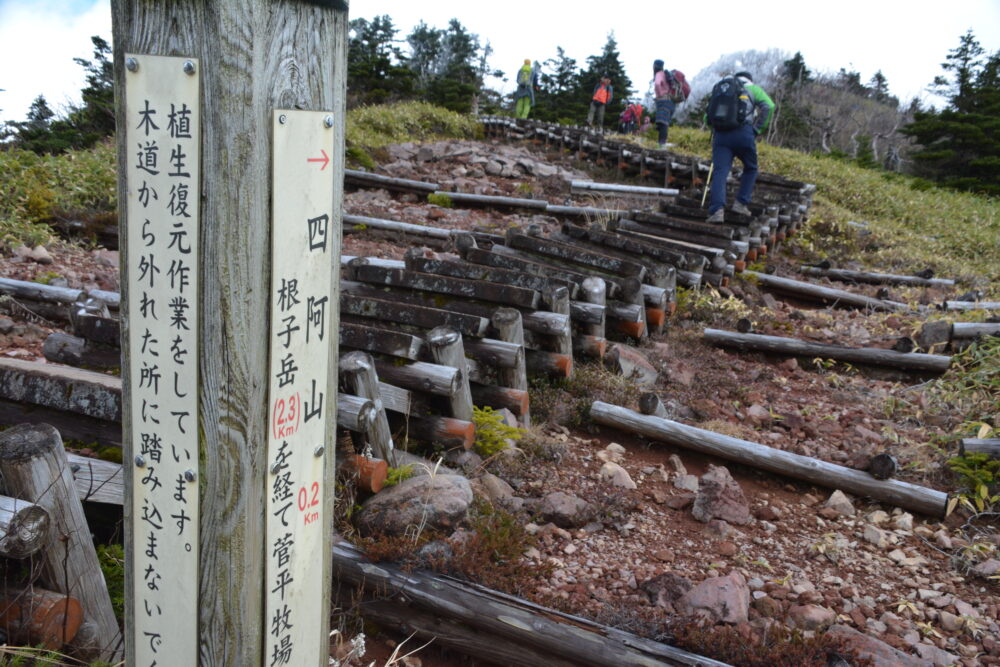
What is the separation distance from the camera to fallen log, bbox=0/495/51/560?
2131 mm

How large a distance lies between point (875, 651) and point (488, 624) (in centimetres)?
168

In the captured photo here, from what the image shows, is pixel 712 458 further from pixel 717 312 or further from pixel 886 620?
pixel 717 312

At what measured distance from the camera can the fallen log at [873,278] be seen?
1028cm

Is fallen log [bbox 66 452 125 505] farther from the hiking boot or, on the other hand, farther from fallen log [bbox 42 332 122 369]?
the hiking boot

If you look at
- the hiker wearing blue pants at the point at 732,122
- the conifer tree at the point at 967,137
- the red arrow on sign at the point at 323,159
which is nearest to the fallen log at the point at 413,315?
the red arrow on sign at the point at 323,159

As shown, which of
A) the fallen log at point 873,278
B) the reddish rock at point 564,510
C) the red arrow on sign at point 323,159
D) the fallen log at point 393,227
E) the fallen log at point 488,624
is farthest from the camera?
the fallen log at point 393,227

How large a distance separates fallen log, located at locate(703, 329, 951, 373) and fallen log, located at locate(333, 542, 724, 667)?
4728 mm

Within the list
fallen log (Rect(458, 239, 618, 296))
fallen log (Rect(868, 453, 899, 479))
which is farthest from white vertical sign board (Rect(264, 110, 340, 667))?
fallen log (Rect(458, 239, 618, 296))

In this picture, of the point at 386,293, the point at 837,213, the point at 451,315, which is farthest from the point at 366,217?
the point at 837,213

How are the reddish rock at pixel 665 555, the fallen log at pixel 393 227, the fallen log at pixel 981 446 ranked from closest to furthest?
the reddish rock at pixel 665 555, the fallen log at pixel 981 446, the fallen log at pixel 393 227

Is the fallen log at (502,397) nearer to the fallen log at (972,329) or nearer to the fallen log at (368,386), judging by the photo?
the fallen log at (368,386)

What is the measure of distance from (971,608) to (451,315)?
11.2ft

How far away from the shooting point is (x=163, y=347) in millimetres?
1687

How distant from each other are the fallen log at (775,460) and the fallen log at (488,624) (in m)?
2.22
